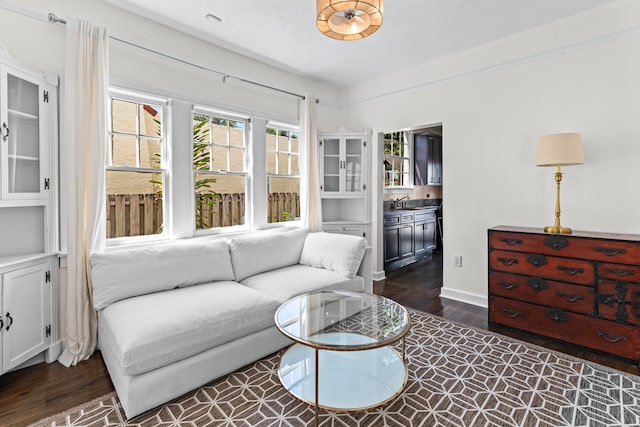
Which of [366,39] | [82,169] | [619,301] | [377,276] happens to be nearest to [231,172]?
[82,169]

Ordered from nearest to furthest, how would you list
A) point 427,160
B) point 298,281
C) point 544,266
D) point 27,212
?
1. point 27,212
2. point 544,266
3. point 298,281
4. point 427,160

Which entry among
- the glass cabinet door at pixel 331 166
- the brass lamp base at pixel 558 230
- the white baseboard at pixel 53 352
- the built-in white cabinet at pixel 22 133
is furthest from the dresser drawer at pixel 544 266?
the built-in white cabinet at pixel 22 133

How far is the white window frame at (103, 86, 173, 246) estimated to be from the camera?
2.73m

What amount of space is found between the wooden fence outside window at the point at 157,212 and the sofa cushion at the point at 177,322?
896 mm

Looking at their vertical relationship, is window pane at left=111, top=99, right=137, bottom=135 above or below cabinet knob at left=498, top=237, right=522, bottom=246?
above

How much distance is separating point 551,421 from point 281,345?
5.60 ft

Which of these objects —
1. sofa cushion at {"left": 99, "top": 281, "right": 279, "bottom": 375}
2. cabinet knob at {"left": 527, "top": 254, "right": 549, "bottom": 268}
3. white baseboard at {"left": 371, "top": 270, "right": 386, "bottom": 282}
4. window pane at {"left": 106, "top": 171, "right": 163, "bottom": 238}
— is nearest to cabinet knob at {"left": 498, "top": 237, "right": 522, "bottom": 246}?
cabinet knob at {"left": 527, "top": 254, "right": 549, "bottom": 268}

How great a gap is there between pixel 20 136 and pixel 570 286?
414cm

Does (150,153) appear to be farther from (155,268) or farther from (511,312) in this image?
(511,312)

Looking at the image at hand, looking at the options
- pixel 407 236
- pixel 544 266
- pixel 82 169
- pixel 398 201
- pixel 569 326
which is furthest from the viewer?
pixel 398 201

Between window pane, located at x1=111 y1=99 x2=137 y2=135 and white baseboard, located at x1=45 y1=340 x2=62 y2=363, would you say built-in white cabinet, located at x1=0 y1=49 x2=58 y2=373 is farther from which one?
window pane, located at x1=111 y1=99 x2=137 y2=135

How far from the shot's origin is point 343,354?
216cm

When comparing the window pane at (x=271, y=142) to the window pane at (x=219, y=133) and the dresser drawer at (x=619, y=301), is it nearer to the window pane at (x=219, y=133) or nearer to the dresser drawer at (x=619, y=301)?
the window pane at (x=219, y=133)

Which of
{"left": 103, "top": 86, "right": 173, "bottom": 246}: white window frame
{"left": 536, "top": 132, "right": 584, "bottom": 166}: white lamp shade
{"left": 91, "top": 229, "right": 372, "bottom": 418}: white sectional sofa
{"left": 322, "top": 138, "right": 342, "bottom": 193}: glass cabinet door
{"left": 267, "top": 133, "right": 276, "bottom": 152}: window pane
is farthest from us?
{"left": 322, "top": 138, "right": 342, "bottom": 193}: glass cabinet door
